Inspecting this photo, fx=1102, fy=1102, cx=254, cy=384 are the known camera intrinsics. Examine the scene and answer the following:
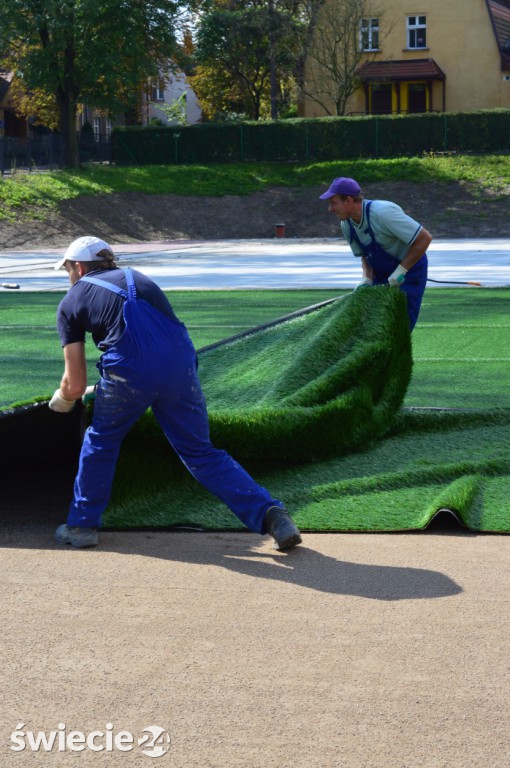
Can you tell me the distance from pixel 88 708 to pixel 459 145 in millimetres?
43273

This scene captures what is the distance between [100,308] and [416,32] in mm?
50346

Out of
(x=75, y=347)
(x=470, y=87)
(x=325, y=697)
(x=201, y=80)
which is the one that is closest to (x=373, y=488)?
(x=75, y=347)

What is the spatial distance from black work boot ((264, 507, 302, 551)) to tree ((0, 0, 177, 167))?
36895 millimetres

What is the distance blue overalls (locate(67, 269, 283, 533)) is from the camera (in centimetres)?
518

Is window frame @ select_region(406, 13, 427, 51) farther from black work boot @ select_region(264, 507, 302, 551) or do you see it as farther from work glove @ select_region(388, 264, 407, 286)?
black work boot @ select_region(264, 507, 302, 551)

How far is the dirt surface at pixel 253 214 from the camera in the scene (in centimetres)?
3616

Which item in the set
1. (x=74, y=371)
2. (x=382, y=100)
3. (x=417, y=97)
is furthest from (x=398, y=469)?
(x=382, y=100)

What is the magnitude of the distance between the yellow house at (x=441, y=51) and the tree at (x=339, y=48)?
0.35 feet

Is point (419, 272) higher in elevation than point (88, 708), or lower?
higher

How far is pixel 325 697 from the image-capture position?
3.64 m

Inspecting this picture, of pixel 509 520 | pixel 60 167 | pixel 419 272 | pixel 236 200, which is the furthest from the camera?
pixel 60 167

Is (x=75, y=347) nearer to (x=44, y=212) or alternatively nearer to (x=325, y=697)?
(x=325, y=697)

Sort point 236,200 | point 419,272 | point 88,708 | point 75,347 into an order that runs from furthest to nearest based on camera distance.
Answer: point 236,200
point 419,272
point 75,347
point 88,708

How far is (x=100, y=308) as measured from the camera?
5.18 m
